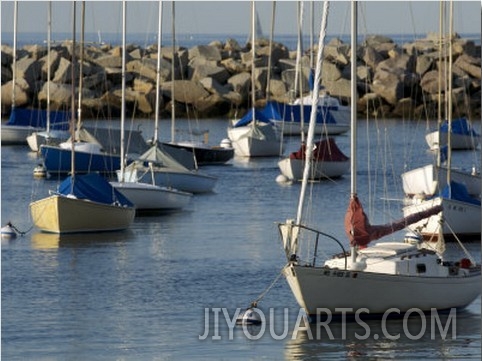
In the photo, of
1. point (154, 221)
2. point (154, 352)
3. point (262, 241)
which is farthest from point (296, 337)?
point (154, 221)

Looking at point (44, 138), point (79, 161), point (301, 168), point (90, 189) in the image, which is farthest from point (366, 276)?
point (44, 138)

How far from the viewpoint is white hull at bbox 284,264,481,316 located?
893 inches

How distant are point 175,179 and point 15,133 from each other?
18.4 metres

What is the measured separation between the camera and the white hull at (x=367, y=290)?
22.7 metres

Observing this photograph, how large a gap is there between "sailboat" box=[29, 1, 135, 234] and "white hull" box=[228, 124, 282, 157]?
20132 mm

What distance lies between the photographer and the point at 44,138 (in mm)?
53906

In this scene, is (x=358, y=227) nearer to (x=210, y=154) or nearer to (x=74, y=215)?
(x=74, y=215)

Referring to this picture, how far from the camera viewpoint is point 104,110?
70250mm

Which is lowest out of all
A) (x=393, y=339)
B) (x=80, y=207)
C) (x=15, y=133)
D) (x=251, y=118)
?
(x=15, y=133)

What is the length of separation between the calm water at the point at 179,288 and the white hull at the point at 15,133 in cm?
1371

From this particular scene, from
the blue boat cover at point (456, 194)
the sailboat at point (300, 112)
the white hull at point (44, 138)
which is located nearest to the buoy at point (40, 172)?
the white hull at point (44, 138)

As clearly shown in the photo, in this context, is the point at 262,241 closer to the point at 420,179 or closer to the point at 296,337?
the point at 420,179

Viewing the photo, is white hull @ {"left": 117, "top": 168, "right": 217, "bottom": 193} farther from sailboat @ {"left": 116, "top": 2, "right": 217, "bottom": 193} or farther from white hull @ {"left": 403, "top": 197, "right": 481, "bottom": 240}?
white hull @ {"left": 403, "top": 197, "right": 481, "bottom": 240}

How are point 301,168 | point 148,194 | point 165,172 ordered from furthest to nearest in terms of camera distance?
point 301,168 < point 165,172 < point 148,194
